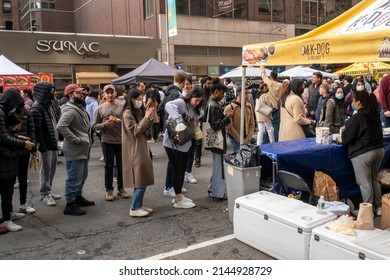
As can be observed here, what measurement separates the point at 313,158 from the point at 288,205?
129 centimetres

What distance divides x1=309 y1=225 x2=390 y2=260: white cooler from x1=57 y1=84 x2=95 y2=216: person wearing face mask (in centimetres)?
339

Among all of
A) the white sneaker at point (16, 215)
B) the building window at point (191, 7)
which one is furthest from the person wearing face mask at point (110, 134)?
the building window at point (191, 7)

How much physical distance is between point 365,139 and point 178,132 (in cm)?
241

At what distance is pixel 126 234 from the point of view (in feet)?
15.9

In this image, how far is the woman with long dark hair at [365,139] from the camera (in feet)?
15.8

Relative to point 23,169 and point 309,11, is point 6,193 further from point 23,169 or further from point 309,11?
point 309,11

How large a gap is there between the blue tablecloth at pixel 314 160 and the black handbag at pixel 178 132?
3.49 feet

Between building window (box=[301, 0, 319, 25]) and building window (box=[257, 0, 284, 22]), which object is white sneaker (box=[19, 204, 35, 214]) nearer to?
building window (box=[257, 0, 284, 22])

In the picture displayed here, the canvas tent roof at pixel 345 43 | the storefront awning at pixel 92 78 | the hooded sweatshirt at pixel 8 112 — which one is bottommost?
the hooded sweatshirt at pixel 8 112

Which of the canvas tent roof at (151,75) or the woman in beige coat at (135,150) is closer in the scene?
the woman in beige coat at (135,150)

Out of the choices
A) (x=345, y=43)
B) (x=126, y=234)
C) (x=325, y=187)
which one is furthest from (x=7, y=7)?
(x=325, y=187)

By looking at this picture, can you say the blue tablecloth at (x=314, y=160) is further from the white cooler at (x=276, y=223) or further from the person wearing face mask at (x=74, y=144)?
the person wearing face mask at (x=74, y=144)

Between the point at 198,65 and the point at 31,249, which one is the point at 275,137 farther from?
the point at 198,65

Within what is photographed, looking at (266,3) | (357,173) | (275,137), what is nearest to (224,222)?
(357,173)
